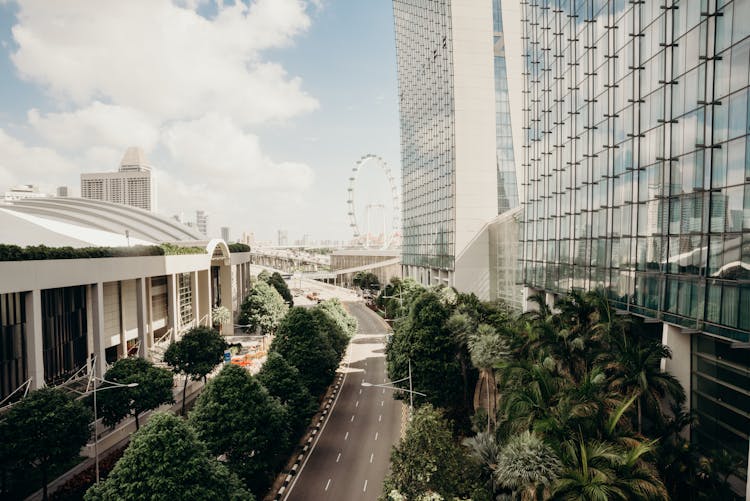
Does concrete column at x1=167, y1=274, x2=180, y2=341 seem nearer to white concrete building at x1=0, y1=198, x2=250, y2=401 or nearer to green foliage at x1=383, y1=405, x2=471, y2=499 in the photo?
white concrete building at x1=0, y1=198, x2=250, y2=401

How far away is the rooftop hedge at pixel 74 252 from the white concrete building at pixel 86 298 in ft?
0.71

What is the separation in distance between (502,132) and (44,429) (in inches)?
2698

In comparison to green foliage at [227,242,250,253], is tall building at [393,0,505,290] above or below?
above

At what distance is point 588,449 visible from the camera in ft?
52.6

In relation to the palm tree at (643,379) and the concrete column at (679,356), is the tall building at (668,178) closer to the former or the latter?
the concrete column at (679,356)

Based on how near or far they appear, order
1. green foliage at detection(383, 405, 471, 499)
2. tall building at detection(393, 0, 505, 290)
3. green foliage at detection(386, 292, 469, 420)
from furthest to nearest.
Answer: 1. tall building at detection(393, 0, 505, 290)
2. green foliage at detection(386, 292, 469, 420)
3. green foliage at detection(383, 405, 471, 499)

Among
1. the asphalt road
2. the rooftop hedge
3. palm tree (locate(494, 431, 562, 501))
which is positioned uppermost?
the rooftop hedge

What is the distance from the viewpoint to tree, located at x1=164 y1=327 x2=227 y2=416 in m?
46.3

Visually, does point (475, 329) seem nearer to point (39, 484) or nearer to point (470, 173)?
point (39, 484)

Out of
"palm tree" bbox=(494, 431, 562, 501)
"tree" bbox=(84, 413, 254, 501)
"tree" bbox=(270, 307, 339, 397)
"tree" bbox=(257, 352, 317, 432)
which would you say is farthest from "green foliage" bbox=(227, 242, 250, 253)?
"palm tree" bbox=(494, 431, 562, 501)

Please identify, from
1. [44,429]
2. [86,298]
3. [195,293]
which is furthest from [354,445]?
[195,293]

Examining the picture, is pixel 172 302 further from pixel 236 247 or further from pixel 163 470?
pixel 163 470

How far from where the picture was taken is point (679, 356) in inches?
930

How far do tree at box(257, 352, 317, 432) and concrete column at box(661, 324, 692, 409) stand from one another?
77.3 ft
